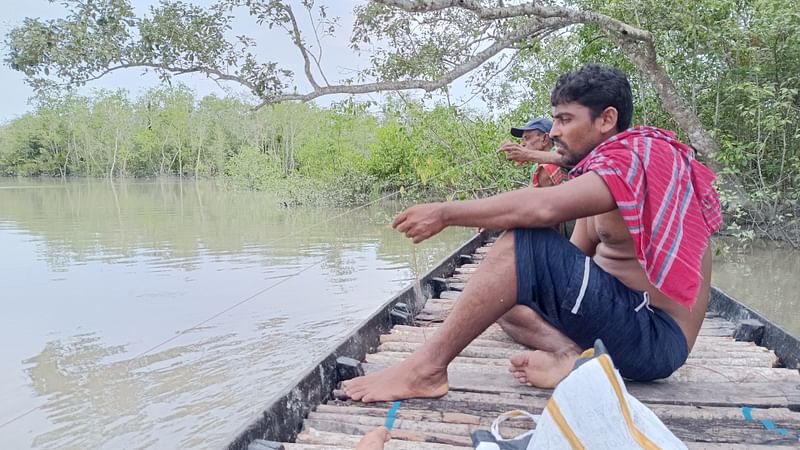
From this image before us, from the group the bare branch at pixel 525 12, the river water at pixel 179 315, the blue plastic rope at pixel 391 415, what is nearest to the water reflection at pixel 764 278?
the river water at pixel 179 315

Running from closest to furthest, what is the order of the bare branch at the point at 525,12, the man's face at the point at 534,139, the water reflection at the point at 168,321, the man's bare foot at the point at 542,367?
the man's bare foot at the point at 542,367, the man's face at the point at 534,139, the water reflection at the point at 168,321, the bare branch at the point at 525,12

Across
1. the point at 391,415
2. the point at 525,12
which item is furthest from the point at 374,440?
→ the point at 525,12

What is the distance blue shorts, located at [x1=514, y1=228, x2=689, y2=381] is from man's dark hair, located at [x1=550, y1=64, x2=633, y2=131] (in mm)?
482

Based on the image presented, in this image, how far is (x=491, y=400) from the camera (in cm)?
183

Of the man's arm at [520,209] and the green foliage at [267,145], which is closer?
the man's arm at [520,209]

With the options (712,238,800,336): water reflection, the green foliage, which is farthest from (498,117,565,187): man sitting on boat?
the green foliage

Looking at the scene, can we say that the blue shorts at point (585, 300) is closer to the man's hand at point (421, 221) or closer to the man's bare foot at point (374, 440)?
the man's hand at point (421, 221)

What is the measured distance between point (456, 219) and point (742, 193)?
6611 millimetres

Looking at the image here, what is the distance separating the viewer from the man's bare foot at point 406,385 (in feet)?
5.84

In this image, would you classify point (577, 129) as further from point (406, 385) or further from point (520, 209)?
point (406, 385)

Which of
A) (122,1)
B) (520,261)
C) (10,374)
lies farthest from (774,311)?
(122,1)

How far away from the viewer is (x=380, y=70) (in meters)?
7.81

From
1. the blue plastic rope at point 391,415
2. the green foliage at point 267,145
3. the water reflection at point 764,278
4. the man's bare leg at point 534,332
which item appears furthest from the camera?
the green foliage at point 267,145

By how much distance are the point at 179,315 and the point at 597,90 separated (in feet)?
15.7
